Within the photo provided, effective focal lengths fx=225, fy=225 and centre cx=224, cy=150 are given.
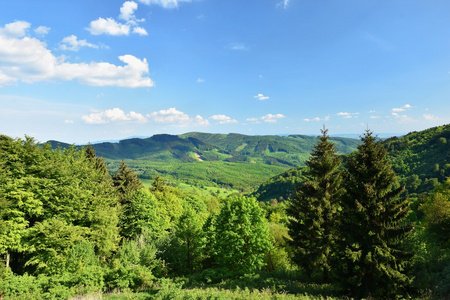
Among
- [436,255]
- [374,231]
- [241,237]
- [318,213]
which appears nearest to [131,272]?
[241,237]

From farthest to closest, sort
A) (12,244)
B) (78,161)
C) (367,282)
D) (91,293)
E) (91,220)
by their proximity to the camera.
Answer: (78,161) < (91,220) < (12,244) < (91,293) < (367,282)

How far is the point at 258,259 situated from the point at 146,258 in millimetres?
12105

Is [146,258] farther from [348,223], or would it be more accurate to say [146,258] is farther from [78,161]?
[348,223]

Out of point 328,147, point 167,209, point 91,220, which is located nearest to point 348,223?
point 328,147

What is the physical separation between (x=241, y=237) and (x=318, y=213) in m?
8.34

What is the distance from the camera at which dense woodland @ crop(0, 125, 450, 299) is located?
1476 centimetres

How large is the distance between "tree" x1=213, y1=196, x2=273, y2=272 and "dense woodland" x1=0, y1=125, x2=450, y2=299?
11 cm

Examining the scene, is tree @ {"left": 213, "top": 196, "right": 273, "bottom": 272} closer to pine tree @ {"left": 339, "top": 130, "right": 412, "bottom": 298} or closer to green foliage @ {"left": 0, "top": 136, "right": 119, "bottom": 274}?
pine tree @ {"left": 339, "top": 130, "right": 412, "bottom": 298}

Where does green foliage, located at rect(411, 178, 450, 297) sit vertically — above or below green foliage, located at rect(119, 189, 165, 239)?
above

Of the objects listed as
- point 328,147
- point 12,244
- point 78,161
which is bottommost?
point 12,244

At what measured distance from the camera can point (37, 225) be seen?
22.4 meters

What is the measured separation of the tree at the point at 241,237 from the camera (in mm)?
22984

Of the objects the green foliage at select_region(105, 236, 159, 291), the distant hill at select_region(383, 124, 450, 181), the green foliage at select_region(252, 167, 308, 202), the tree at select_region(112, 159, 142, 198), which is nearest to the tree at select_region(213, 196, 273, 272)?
the green foliage at select_region(105, 236, 159, 291)

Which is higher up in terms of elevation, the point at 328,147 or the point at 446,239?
the point at 328,147
